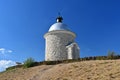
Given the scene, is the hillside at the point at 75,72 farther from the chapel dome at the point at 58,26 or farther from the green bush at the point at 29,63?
the chapel dome at the point at 58,26

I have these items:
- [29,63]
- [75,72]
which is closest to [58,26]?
[29,63]

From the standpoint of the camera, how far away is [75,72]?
71.5 feet

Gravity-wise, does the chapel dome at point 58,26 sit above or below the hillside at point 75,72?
above

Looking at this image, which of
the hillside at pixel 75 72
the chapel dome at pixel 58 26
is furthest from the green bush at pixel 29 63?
the chapel dome at pixel 58 26

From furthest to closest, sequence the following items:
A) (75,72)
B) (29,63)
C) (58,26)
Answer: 1. (58,26)
2. (29,63)
3. (75,72)

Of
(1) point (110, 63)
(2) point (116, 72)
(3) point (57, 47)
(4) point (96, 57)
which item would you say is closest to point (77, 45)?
(3) point (57, 47)

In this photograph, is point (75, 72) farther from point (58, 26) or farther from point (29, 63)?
point (58, 26)

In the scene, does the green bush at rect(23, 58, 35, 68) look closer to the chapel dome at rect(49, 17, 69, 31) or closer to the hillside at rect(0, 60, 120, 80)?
the hillside at rect(0, 60, 120, 80)

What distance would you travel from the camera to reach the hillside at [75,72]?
64.2 ft

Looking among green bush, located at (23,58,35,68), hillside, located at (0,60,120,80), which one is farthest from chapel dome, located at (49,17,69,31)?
hillside, located at (0,60,120,80)

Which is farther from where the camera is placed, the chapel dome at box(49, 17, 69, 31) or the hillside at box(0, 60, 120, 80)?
the chapel dome at box(49, 17, 69, 31)

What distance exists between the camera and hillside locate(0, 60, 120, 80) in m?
19.6

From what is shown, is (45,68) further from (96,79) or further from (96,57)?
(96,79)

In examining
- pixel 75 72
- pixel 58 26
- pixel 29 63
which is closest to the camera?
pixel 75 72
